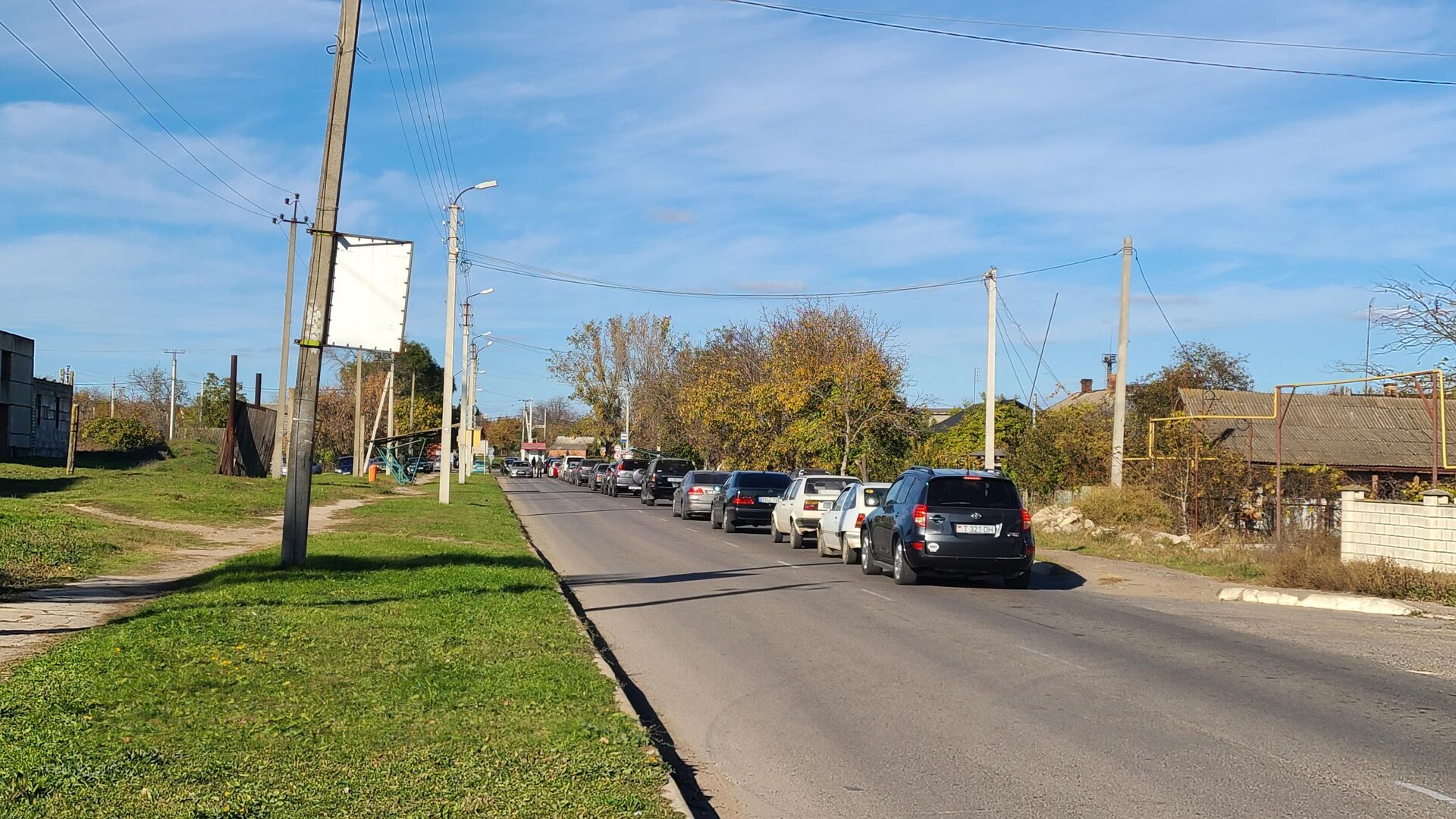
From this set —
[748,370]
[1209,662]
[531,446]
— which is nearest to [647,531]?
[1209,662]

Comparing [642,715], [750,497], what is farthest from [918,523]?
[750,497]

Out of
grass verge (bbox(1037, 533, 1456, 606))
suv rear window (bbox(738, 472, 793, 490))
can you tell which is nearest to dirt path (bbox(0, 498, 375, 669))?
suv rear window (bbox(738, 472, 793, 490))

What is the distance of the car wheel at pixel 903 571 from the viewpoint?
1786cm

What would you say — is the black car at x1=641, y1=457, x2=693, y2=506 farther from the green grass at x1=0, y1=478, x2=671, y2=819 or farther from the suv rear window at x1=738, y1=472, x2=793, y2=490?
the green grass at x1=0, y1=478, x2=671, y2=819

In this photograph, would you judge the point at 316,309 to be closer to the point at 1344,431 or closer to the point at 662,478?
the point at 1344,431

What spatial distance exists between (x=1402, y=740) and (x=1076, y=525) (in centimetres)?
2042

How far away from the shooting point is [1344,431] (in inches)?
1356

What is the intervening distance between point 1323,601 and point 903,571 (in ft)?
18.0

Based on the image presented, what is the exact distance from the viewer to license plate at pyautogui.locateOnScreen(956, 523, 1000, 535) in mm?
17297

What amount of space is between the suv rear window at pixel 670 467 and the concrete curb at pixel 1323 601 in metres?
33.1

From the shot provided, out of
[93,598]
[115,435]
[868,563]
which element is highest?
[115,435]

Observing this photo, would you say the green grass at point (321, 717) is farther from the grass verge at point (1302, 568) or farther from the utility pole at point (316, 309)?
the grass verge at point (1302, 568)

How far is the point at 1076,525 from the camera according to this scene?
91.6ft

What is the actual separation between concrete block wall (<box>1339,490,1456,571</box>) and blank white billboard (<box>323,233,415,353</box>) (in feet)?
45.1
